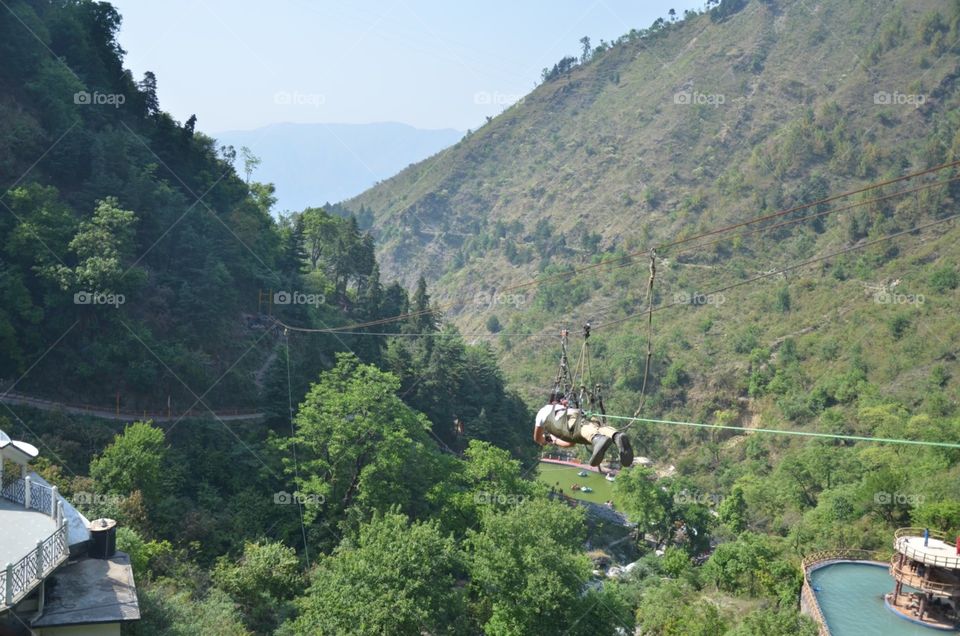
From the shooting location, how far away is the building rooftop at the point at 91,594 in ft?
45.8

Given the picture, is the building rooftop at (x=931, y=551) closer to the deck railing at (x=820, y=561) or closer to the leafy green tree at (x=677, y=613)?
the deck railing at (x=820, y=561)

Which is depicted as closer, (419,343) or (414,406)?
(414,406)

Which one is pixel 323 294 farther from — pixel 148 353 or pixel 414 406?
pixel 148 353

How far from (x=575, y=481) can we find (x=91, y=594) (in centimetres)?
5139

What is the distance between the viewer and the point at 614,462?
211ft

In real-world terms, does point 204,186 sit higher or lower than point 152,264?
higher

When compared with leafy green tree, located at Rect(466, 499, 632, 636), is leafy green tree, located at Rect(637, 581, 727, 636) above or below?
below

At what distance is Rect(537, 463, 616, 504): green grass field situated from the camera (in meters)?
60.6

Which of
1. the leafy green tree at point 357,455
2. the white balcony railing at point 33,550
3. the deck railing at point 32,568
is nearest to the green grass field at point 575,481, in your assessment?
the leafy green tree at point 357,455

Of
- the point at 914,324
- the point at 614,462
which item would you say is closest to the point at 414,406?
the point at 614,462

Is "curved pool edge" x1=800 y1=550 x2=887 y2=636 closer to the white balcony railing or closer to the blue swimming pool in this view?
the blue swimming pool

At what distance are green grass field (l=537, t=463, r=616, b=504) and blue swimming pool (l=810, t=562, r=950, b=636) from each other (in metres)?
32.7

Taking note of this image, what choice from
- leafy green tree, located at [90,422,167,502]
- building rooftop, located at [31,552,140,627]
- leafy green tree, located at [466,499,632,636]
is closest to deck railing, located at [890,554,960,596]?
leafy green tree, located at [466,499,632,636]

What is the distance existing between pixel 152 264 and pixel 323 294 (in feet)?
32.7
